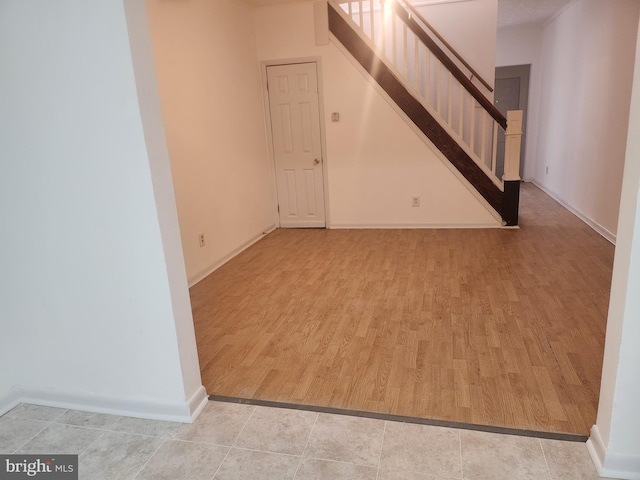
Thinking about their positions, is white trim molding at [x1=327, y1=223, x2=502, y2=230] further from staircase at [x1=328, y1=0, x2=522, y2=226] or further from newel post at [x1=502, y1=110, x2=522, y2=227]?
staircase at [x1=328, y1=0, x2=522, y2=226]

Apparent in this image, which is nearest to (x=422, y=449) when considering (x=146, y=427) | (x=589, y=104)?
(x=146, y=427)

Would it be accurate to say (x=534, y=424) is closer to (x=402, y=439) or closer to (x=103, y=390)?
(x=402, y=439)

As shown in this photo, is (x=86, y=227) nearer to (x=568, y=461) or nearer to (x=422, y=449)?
(x=422, y=449)

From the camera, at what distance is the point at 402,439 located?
70.7 inches

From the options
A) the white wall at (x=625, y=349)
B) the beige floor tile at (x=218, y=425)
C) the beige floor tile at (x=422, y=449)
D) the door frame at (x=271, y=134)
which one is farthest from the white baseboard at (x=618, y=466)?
the door frame at (x=271, y=134)

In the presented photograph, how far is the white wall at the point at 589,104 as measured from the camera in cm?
417

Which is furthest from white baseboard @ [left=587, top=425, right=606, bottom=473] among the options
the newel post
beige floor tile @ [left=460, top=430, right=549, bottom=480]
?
the newel post

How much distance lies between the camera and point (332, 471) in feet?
5.41

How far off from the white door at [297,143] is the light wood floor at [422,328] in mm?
1112

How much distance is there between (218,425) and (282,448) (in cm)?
34

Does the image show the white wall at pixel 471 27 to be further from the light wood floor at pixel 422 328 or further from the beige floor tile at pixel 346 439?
the beige floor tile at pixel 346 439

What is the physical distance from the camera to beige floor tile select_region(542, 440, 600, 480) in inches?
61.9

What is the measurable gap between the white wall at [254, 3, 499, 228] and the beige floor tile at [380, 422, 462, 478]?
367cm
